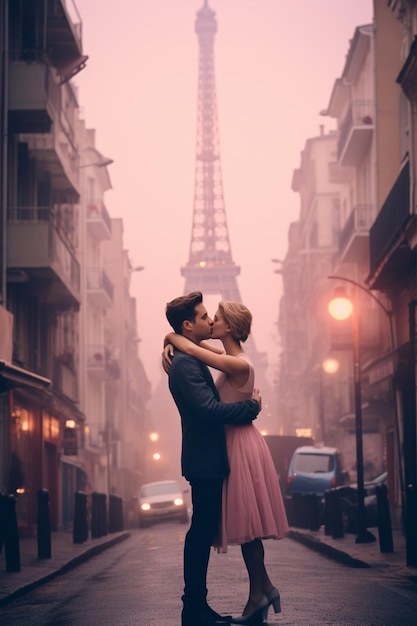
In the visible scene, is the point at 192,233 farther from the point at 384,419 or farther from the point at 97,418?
the point at 384,419

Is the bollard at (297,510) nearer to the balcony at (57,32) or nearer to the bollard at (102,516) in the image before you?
the bollard at (102,516)

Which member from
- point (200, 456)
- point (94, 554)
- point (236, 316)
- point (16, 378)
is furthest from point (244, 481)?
point (94, 554)

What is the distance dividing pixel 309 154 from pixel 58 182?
45.4 m

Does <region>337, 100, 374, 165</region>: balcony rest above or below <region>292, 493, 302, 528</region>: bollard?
above

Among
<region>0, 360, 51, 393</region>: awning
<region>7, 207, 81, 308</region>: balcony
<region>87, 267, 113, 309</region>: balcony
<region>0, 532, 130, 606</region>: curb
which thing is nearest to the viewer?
<region>0, 532, 130, 606</region>: curb

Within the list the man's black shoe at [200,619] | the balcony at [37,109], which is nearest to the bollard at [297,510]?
the balcony at [37,109]

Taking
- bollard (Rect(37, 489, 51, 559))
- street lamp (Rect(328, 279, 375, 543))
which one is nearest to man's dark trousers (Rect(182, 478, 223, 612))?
bollard (Rect(37, 489, 51, 559))

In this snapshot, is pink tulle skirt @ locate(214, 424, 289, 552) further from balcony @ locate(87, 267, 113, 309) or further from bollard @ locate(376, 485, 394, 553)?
balcony @ locate(87, 267, 113, 309)

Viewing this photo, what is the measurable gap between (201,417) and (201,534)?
0.72m

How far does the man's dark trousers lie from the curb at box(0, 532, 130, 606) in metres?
4.20

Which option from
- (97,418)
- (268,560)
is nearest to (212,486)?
(268,560)

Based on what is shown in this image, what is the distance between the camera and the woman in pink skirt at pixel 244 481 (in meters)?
8.19

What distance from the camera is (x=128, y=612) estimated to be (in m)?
9.88

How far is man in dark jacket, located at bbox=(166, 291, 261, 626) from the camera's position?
8.12 m
